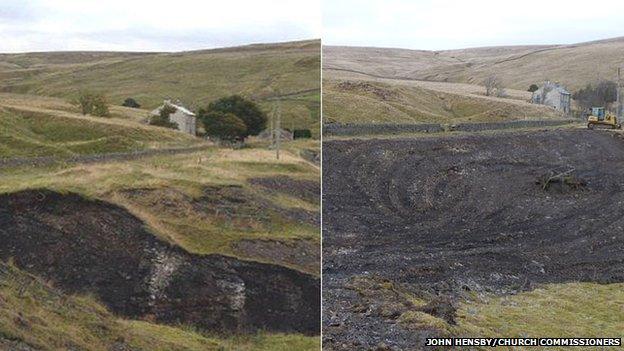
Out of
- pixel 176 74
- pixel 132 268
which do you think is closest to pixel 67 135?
pixel 132 268

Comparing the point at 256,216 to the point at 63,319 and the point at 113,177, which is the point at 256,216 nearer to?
the point at 113,177

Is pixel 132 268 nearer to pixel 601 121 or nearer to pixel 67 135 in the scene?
pixel 67 135

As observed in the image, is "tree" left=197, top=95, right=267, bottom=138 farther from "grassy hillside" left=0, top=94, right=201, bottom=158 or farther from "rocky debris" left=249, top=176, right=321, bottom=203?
"rocky debris" left=249, top=176, right=321, bottom=203

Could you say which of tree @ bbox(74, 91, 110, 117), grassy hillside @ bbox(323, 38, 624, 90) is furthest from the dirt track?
grassy hillside @ bbox(323, 38, 624, 90)

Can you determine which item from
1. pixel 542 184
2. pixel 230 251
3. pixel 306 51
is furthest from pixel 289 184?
pixel 306 51

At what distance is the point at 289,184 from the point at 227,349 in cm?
628

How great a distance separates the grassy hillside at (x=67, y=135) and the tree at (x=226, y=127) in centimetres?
82

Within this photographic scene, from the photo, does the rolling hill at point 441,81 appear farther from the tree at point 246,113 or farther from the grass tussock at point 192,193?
the grass tussock at point 192,193

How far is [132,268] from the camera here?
12.1 meters

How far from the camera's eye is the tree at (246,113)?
21328mm

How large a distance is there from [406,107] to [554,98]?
1655 centimetres

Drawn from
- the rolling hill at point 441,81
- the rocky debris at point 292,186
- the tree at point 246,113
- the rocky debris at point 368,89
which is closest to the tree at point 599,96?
the rolling hill at point 441,81

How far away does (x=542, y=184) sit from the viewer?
714 inches
